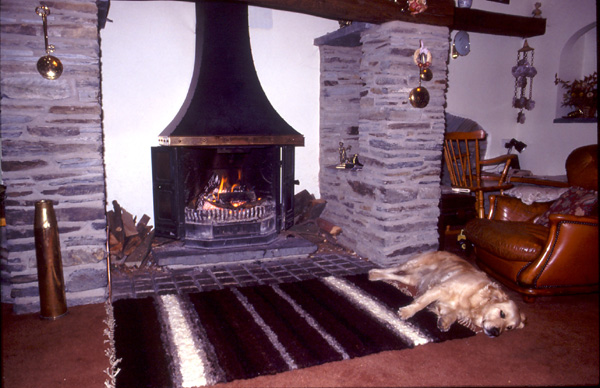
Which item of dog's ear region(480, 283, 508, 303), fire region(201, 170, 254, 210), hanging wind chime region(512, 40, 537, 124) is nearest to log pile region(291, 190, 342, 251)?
fire region(201, 170, 254, 210)

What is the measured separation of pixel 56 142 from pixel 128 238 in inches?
56.6

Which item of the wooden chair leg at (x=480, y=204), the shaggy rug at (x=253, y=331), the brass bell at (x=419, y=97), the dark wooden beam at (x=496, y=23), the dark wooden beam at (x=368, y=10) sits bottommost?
the shaggy rug at (x=253, y=331)

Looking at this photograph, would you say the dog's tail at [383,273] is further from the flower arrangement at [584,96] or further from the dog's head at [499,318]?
the flower arrangement at [584,96]

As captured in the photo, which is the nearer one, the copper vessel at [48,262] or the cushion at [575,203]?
the copper vessel at [48,262]

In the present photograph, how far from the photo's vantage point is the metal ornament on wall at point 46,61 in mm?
2783

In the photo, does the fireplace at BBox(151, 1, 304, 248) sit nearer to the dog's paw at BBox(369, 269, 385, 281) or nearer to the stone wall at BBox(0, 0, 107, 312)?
the stone wall at BBox(0, 0, 107, 312)

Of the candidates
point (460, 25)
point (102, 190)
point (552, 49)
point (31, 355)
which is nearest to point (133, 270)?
point (102, 190)

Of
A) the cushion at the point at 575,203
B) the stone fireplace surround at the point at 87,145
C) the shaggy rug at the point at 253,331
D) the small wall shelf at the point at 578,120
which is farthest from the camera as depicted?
the small wall shelf at the point at 578,120

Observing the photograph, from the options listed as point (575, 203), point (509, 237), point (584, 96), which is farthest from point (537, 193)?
point (584, 96)

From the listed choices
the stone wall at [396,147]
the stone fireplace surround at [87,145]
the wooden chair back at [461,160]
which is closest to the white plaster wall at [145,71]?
the stone wall at [396,147]

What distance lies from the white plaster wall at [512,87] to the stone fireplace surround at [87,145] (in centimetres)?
203

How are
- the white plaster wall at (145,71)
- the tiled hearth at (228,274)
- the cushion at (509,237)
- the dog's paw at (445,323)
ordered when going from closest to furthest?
the dog's paw at (445,323) < the cushion at (509,237) < the tiled hearth at (228,274) < the white plaster wall at (145,71)

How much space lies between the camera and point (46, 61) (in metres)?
2.80

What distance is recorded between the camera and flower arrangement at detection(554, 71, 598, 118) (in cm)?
513
